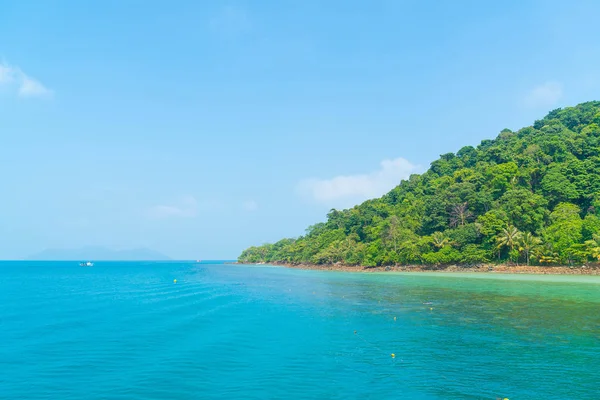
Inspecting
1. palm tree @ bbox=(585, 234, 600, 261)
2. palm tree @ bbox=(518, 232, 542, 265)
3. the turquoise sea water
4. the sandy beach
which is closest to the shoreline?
the sandy beach

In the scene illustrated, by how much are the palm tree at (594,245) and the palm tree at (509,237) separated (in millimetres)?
13836

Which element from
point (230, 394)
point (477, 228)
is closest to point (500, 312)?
point (230, 394)

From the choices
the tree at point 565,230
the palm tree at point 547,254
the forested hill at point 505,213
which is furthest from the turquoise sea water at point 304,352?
the forested hill at point 505,213

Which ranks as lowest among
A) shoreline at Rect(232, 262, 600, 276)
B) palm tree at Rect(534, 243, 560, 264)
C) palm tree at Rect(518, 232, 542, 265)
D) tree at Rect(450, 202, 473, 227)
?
shoreline at Rect(232, 262, 600, 276)

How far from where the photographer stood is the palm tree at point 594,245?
66500 millimetres

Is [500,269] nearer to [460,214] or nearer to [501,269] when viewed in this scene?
[501,269]

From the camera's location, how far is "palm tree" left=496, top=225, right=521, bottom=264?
81000mm

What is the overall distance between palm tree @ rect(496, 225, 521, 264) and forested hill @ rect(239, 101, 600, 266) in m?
0.20

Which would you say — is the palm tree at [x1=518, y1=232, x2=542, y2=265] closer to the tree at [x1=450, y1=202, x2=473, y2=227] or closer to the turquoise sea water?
the tree at [x1=450, y1=202, x2=473, y2=227]

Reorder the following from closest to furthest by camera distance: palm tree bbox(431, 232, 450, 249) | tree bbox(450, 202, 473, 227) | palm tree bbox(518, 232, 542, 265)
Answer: palm tree bbox(518, 232, 542, 265), palm tree bbox(431, 232, 450, 249), tree bbox(450, 202, 473, 227)

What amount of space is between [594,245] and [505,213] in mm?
21537

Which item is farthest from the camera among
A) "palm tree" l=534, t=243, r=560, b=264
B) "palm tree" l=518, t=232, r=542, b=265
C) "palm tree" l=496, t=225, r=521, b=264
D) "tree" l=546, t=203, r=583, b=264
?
"palm tree" l=496, t=225, r=521, b=264

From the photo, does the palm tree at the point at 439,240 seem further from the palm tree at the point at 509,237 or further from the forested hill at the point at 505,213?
the palm tree at the point at 509,237

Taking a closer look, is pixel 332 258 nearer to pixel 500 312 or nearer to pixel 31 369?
pixel 500 312
